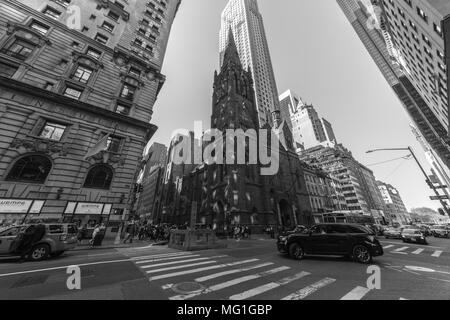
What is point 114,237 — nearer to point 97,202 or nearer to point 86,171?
point 97,202

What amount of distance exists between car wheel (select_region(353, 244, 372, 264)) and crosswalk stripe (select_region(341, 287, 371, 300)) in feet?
14.3

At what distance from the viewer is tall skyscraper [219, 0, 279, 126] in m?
78.9

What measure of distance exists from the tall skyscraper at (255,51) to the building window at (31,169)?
60.5 meters

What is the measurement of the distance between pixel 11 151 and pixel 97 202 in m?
7.84

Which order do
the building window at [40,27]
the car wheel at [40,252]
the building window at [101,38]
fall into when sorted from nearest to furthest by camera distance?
1. the car wheel at [40,252]
2. the building window at [40,27]
3. the building window at [101,38]

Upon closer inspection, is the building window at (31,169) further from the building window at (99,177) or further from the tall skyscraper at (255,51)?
the tall skyscraper at (255,51)

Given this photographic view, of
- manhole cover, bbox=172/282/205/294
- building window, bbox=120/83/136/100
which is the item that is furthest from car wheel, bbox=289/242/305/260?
building window, bbox=120/83/136/100

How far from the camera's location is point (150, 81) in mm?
26703

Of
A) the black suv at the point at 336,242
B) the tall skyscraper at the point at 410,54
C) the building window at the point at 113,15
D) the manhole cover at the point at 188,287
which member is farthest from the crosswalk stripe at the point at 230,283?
the building window at the point at 113,15

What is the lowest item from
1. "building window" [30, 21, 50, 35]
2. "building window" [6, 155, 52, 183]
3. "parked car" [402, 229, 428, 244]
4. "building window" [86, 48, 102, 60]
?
"parked car" [402, 229, 428, 244]

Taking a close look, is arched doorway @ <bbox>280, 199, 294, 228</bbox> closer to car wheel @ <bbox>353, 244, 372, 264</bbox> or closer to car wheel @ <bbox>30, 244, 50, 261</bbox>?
car wheel @ <bbox>353, 244, 372, 264</bbox>

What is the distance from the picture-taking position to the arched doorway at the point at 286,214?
35.1 metres

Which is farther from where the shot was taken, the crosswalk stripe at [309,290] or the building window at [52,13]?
the building window at [52,13]
